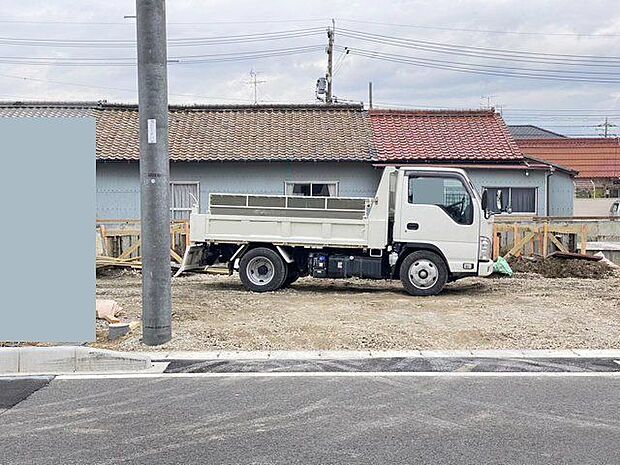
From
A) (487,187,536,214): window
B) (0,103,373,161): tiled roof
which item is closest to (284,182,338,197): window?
(0,103,373,161): tiled roof

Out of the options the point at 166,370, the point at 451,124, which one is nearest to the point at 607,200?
the point at 451,124

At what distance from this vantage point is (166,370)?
8930mm

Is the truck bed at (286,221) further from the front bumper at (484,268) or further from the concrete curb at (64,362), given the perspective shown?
the concrete curb at (64,362)

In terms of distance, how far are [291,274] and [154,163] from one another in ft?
22.7

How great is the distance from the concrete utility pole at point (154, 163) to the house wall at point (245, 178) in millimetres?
15160

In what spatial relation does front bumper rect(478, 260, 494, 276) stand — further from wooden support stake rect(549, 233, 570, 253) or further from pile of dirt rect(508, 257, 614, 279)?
wooden support stake rect(549, 233, 570, 253)

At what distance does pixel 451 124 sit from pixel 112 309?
738 inches

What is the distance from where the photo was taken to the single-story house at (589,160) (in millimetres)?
45156

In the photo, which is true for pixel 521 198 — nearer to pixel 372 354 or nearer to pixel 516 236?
pixel 516 236

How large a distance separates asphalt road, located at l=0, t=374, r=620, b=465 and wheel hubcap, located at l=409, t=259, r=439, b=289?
21.4ft

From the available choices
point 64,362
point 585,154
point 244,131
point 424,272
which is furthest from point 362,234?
point 585,154

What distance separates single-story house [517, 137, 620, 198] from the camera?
45.2m

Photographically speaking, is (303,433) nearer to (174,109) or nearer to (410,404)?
(410,404)

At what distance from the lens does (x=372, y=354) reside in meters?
9.83
